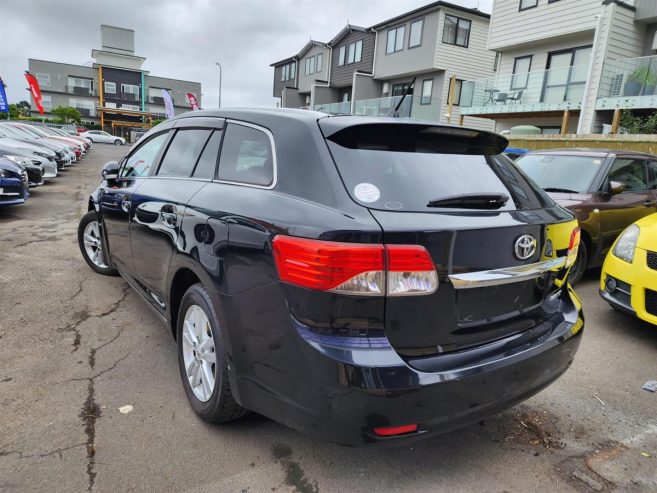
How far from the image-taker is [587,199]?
5293mm

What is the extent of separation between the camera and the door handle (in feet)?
Result: 9.15

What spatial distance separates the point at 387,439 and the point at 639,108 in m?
16.3

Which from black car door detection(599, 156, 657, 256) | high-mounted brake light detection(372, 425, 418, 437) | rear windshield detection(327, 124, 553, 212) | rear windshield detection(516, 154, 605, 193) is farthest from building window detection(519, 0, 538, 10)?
high-mounted brake light detection(372, 425, 418, 437)

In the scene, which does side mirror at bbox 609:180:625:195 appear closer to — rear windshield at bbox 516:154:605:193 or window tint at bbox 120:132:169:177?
rear windshield at bbox 516:154:605:193

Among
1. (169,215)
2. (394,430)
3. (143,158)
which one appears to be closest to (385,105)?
(143,158)

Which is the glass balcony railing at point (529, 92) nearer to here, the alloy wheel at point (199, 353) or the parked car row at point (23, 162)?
the parked car row at point (23, 162)

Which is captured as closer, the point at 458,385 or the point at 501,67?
the point at 458,385

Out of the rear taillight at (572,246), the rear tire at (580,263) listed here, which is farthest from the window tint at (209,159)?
the rear tire at (580,263)

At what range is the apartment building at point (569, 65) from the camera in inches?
588

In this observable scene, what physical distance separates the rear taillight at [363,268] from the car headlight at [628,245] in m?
3.12

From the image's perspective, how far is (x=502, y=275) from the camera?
6.72 feet

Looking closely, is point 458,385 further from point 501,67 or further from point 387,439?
point 501,67

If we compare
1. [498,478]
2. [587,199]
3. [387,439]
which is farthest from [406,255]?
[587,199]

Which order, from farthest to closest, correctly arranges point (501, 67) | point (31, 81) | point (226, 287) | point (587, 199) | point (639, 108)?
point (31, 81)
point (501, 67)
point (639, 108)
point (587, 199)
point (226, 287)
